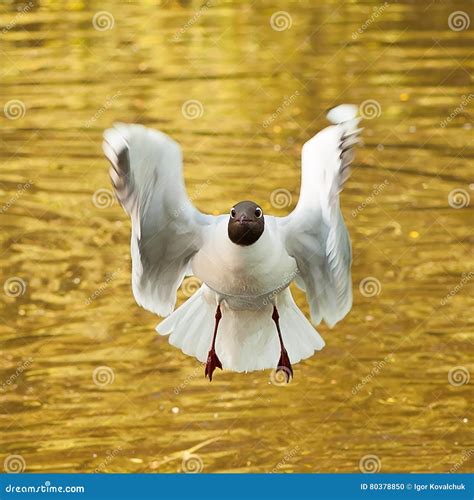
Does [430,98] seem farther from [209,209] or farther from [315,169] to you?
[315,169]

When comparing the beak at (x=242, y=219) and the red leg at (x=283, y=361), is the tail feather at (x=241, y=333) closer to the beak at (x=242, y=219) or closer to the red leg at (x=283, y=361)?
the red leg at (x=283, y=361)

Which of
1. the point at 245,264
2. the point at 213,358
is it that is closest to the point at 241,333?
the point at 213,358

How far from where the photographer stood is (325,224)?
1.76 meters

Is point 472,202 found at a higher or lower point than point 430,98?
lower

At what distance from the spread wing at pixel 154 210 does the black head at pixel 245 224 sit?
0.28ft

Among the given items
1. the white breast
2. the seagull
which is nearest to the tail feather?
the seagull

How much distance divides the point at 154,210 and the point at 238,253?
14 centimetres

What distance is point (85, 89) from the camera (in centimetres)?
270

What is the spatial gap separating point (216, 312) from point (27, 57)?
1.11 m

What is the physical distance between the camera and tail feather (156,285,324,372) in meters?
1.88

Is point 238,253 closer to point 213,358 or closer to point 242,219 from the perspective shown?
point 242,219

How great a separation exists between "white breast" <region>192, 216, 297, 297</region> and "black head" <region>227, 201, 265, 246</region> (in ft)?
0.05

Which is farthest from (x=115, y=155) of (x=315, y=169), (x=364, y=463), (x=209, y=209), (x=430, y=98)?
(x=430, y=98)

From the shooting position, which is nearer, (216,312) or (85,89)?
(216,312)
